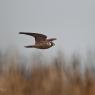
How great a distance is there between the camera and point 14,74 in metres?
2.71

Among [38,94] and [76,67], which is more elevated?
[76,67]

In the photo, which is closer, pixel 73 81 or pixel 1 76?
pixel 1 76

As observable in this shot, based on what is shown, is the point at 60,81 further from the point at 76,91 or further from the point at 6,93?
the point at 6,93

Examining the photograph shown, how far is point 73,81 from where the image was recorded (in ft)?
9.32

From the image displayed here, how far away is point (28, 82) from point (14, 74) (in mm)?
145

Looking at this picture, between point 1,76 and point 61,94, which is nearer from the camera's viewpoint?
point 1,76

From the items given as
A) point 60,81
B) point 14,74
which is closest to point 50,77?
point 60,81

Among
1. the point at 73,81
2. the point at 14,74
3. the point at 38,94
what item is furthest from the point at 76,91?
the point at 14,74

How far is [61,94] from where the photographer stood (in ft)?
9.36

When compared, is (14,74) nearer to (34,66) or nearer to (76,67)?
(34,66)

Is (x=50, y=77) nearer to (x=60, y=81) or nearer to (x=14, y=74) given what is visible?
(x=60, y=81)

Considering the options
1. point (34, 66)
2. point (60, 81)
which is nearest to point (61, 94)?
point (60, 81)

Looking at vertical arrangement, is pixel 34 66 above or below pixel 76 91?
above

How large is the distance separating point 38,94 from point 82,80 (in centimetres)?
31
